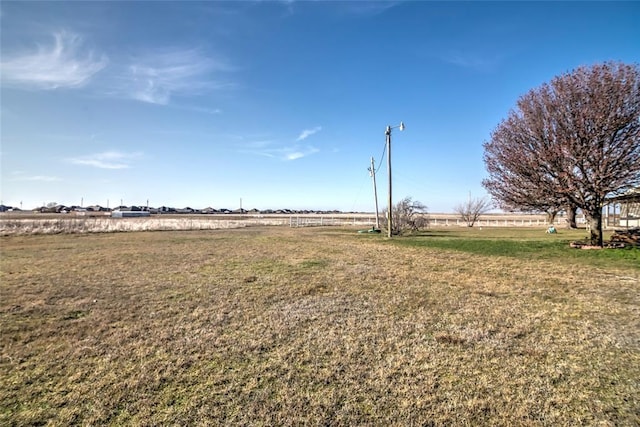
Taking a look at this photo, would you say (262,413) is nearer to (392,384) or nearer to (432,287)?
(392,384)

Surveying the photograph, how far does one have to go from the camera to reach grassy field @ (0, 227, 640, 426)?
11.1ft

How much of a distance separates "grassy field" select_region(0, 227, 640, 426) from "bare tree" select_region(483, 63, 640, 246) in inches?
232

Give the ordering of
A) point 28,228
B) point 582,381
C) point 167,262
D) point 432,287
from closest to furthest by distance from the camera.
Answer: point 582,381 < point 432,287 < point 167,262 < point 28,228

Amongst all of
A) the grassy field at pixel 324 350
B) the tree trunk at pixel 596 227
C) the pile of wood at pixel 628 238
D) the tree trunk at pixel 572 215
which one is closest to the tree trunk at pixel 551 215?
the tree trunk at pixel 572 215

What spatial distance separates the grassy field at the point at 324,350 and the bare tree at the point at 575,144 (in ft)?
19.3

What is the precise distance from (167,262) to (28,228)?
25.4m

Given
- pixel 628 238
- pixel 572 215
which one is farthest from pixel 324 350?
pixel 572 215

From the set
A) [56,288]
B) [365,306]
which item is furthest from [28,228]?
[365,306]

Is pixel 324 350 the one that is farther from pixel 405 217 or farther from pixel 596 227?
pixel 405 217

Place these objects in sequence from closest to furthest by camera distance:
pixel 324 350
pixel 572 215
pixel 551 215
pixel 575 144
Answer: pixel 324 350, pixel 575 144, pixel 572 215, pixel 551 215

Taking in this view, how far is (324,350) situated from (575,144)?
1474 centimetres

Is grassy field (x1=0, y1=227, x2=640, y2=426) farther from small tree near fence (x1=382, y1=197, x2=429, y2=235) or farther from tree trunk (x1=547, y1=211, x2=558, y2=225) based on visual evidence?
Answer: small tree near fence (x1=382, y1=197, x2=429, y2=235)

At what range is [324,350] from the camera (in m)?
4.73

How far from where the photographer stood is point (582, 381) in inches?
148
